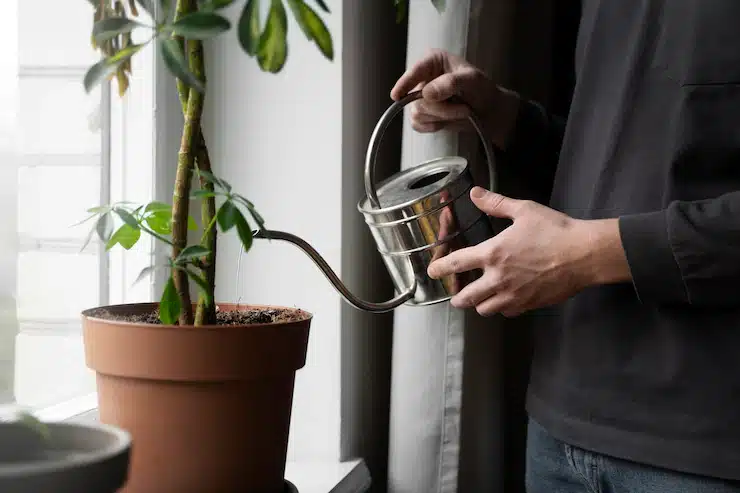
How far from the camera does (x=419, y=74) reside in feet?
3.45

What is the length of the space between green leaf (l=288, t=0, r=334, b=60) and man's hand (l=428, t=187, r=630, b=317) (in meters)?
0.30

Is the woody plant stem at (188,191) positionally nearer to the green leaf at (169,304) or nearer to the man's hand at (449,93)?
the green leaf at (169,304)

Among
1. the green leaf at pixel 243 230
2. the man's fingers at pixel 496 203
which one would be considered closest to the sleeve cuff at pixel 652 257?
the man's fingers at pixel 496 203

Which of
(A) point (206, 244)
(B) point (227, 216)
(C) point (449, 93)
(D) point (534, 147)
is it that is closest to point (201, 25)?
(B) point (227, 216)

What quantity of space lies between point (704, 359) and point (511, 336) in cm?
58

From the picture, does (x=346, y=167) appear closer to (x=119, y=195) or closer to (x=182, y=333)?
(x=119, y=195)

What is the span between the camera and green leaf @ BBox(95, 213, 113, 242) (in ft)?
2.39

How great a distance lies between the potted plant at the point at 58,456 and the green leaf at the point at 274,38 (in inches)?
12.4

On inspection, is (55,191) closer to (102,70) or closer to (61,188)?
(61,188)

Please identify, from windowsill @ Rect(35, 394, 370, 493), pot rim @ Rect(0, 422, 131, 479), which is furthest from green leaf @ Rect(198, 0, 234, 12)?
windowsill @ Rect(35, 394, 370, 493)

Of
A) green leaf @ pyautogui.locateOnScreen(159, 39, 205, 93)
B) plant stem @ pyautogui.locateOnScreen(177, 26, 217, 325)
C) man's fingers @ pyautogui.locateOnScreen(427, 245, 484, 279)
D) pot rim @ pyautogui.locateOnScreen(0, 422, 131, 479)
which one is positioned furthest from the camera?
man's fingers @ pyautogui.locateOnScreen(427, 245, 484, 279)

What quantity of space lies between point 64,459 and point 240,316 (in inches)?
18.1

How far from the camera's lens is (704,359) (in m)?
0.85

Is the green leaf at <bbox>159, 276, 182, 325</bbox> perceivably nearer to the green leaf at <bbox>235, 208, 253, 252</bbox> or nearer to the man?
the green leaf at <bbox>235, 208, 253, 252</bbox>
